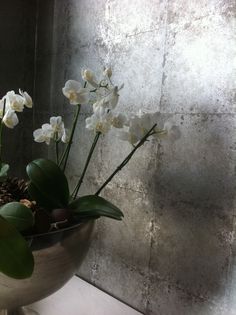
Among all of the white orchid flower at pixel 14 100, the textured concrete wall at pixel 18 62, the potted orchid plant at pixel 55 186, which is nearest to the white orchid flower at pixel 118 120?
the potted orchid plant at pixel 55 186

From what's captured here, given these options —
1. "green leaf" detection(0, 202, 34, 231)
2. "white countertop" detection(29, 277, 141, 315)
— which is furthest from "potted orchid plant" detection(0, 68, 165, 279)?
"white countertop" detection(29, 277, 141, 315)

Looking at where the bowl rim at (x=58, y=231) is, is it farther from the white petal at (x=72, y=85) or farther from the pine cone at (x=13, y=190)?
the white petal at (x=72, y=85)

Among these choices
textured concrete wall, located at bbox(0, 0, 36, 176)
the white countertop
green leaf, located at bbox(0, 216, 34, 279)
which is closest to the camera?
green leaf, located at bbox(0, 216, 34, 279)

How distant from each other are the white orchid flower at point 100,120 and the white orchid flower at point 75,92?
0.04 meters

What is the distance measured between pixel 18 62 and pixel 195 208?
89cm

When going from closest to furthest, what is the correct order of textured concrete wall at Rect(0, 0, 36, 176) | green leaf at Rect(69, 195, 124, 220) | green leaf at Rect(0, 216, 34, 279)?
green leaf at Rect(0, 216, 34, 279) < green leaf at Rect(69, 195, 124, 220) < textured concrete wall at Rect(0, 0, 36, 176)

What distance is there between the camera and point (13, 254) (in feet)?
1.68

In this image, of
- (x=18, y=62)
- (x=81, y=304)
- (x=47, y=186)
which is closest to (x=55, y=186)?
(x=47, y=186)

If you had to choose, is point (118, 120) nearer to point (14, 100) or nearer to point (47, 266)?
point (14, 100)

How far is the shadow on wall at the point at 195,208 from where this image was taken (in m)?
0.75

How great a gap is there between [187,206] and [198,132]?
178mm

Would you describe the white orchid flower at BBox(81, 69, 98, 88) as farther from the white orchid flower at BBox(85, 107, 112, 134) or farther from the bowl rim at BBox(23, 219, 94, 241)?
the bowl rim at BBox(23, 219, 94, 241)

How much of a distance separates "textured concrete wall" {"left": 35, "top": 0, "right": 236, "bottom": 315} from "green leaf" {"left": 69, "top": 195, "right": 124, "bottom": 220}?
22 centimetres

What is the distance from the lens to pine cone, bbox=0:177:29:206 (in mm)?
720
